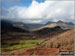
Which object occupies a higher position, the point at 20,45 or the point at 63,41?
the point at 63,41

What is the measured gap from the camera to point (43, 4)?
552 centimetres

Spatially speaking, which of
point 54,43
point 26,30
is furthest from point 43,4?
point 54,43

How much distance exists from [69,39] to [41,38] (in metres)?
1.04

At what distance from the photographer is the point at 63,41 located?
18.4 ft

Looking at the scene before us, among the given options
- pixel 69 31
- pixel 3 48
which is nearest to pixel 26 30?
pixel 3 48

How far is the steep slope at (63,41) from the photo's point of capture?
5.60 meters

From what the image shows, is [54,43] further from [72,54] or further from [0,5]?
[0,5]

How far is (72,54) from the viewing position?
5.66 metres

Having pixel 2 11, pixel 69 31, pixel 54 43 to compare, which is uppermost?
pixel 2 11

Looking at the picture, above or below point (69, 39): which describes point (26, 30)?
above

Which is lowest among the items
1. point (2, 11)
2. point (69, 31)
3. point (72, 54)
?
point (72, 54)

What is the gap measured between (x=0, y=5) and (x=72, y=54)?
3.20 meters

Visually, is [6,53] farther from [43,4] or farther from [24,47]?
[43,4]

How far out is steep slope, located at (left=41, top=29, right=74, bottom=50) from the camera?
560cm
